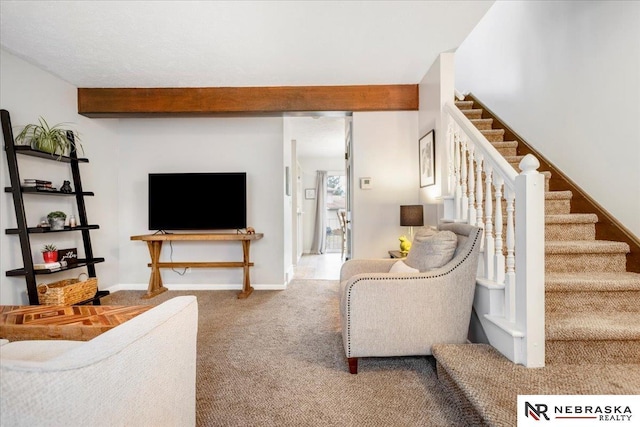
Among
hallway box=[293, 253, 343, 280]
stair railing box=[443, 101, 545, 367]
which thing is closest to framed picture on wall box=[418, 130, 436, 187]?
stair railing box=[443, 101, 545, 367]

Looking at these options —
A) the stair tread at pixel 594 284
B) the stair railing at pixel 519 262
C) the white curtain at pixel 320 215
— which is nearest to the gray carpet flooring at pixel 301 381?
the stair railing at pixel 519 262

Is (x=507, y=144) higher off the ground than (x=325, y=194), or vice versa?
(x=507, y=144)

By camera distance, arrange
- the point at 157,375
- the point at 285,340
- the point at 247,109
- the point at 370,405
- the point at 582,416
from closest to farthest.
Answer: the point at 157,375 → the point at 582,416 → the point at 370,405 → the point at 285,340 → the point at 247,109

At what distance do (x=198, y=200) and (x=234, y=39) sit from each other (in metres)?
1.98

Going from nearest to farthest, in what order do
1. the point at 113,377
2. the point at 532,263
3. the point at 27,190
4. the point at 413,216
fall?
the point at 113,377
the point at 532,263
the point at 27,190
the point at 413,216

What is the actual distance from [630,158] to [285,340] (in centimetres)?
276

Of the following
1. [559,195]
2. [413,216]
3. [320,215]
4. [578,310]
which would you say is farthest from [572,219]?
[320,215]

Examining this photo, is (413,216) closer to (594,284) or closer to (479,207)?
(479,207)

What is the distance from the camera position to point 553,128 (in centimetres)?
295

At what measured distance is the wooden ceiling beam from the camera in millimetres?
3643

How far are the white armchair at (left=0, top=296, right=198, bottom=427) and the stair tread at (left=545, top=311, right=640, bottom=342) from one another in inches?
69.5

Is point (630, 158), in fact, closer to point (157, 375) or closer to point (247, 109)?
point (157, 375)

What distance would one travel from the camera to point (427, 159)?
337 centimetres

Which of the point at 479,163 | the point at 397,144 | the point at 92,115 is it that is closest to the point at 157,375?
the point at 479,163
